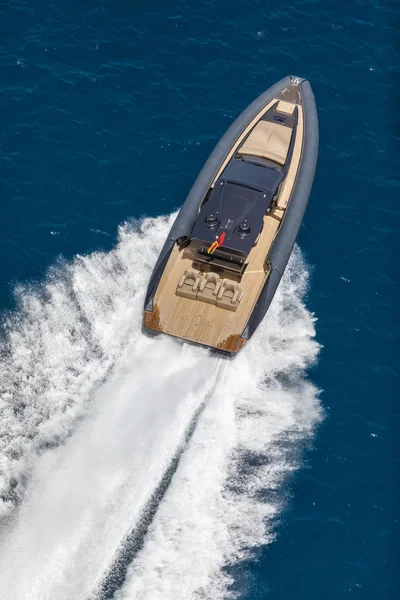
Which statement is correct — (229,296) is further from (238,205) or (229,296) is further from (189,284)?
(238,205)

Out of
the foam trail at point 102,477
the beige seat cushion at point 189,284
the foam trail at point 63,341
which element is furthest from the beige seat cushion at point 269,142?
the foam trail at point 102,477

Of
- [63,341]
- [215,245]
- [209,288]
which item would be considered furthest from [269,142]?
[63,341]

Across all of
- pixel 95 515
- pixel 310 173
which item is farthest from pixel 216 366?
pixel 310 173

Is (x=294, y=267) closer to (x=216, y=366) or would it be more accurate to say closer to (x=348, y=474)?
(x=216, y=366)

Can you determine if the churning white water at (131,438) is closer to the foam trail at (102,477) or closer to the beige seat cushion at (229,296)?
the foam trail at (102,477)

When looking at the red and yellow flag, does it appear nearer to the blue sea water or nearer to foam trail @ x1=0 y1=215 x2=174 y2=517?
foam trail @ x1=0 y1=215 x2=174 y2=517

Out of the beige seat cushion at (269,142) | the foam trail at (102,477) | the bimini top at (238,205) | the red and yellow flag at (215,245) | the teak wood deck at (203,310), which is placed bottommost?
the foam trail at (102,477)
